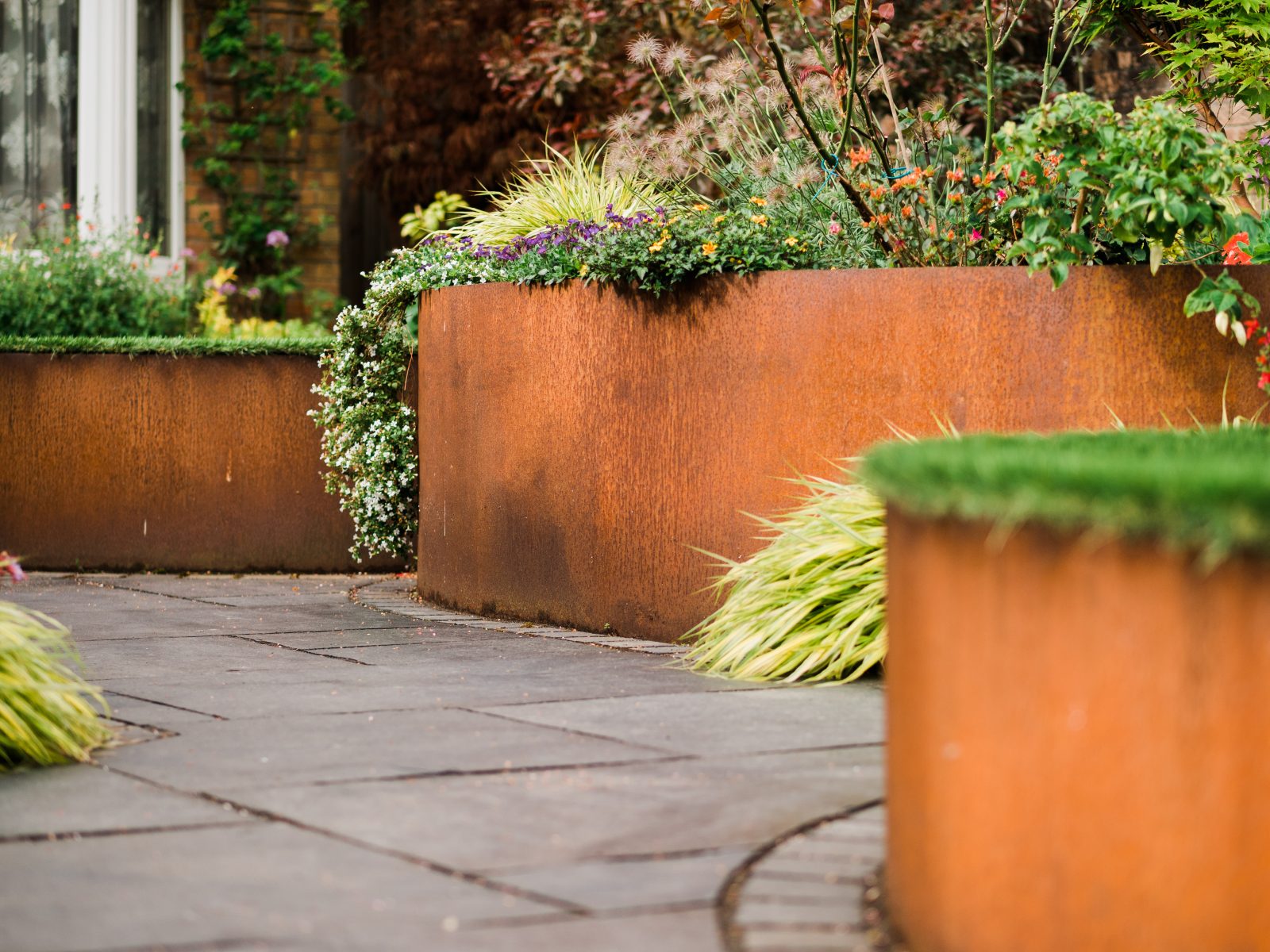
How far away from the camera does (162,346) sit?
854 cm

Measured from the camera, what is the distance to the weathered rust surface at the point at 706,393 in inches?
216

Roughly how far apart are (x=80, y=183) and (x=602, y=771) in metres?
8.50

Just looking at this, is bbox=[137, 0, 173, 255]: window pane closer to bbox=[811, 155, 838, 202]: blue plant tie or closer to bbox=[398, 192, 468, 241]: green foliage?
bbox=[398, 192, 468, 241]: green foliage

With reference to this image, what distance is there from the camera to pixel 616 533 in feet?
20.9

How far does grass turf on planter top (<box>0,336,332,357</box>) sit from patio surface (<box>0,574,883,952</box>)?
9.05ft

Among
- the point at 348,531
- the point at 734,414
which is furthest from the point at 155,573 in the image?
the point at 734,414

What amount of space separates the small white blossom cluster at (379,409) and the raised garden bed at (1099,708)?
533cm

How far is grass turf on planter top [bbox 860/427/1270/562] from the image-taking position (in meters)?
2.34

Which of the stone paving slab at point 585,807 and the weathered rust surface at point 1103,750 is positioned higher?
the weathered rust surface at point 1103,750

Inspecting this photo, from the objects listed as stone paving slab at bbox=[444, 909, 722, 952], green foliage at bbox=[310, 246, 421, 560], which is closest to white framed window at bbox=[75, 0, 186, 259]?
green foliage at bbox=[310, 246, 421, 560]

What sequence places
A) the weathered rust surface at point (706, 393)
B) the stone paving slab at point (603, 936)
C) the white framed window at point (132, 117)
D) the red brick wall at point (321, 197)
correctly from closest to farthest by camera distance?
1. the stone paving slab at point (603, 936)
2. the weathered rust surface at point (706, 393)
3. the white framed window at point (132, 117)
4. the red brick wall at point (321, 197)

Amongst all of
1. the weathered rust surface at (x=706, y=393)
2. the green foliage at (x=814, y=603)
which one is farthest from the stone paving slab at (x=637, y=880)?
the weathered rust surface at (x=706, y=393)

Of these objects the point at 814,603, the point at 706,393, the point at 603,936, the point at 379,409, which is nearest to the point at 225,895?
the point at 603,936

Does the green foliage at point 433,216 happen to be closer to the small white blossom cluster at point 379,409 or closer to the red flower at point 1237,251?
the small white blossom cluster at point 379,409
